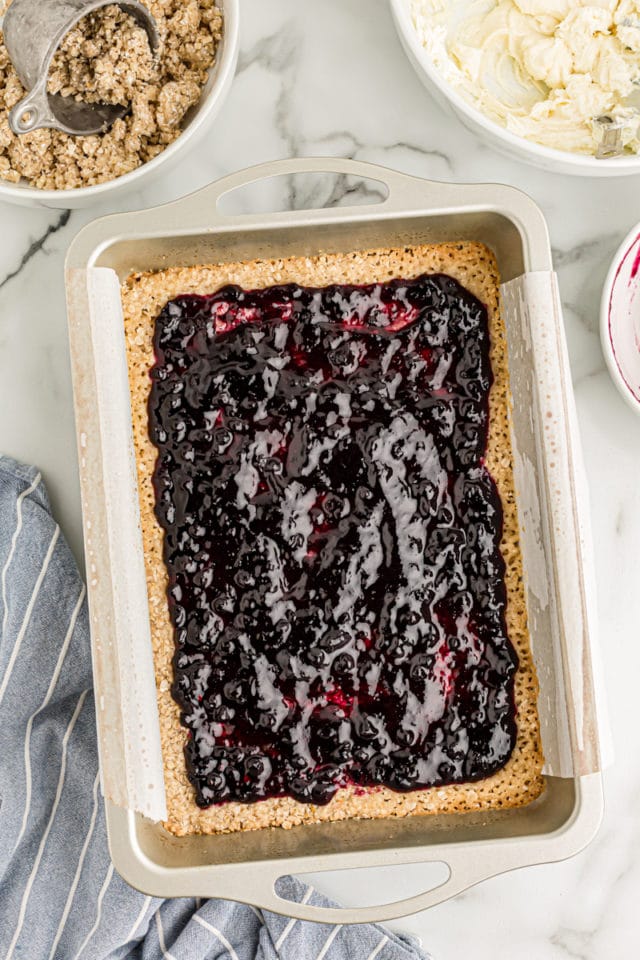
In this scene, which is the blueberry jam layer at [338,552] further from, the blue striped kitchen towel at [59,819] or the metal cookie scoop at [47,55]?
the metal cookie scoop at [47,55]

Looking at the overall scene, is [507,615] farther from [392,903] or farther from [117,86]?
[117,86]

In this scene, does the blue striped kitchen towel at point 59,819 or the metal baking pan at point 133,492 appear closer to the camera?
the metal baking pan at point 133,492

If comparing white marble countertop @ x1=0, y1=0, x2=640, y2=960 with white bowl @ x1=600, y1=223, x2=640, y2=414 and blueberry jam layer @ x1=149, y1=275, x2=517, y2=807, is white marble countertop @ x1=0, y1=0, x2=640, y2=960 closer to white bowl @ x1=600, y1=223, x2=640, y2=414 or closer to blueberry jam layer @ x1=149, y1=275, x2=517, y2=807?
white bowl @ x1=600, y1=223, x2=640, y2=414

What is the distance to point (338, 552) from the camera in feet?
4.24

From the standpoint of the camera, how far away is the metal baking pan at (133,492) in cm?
120

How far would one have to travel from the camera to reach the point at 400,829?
131 cm

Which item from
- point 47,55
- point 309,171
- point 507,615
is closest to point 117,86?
point 47,55

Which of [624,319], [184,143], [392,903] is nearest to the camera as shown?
[392,903]

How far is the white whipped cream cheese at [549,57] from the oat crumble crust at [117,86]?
1.09 ft

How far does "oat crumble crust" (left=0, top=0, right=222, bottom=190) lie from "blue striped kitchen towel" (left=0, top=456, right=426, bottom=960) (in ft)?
1.53

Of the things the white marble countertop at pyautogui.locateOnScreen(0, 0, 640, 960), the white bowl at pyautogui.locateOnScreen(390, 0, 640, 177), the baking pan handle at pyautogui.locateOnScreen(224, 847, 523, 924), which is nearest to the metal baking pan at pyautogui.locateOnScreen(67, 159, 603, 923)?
the baking pan handle at pyautogui.locateOnScreen(224, 847, 523, 924)

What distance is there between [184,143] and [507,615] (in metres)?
0.82

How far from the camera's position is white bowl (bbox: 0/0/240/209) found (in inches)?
50.6

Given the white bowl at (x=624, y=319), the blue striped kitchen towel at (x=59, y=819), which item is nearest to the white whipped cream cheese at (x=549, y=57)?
the white bowl at (x=624, y=319)
